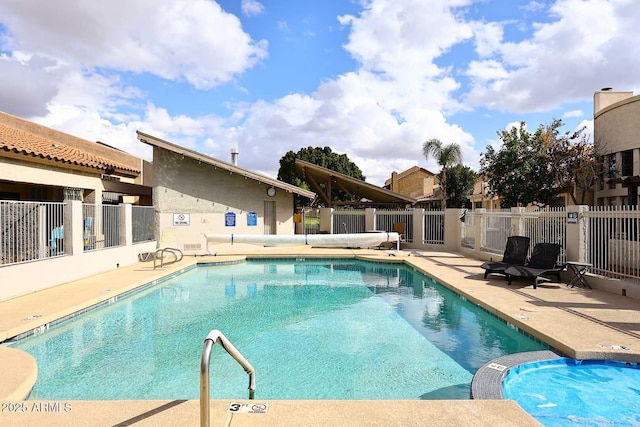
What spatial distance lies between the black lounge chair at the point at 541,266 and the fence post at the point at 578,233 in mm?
435

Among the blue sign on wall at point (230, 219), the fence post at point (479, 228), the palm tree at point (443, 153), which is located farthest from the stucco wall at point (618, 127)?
the blue sign on wall at point (230, 219)

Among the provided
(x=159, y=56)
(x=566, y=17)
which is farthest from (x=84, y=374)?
(x=566, y=17)

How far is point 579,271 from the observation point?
9.78 meters

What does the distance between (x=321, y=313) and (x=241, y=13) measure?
11978mm

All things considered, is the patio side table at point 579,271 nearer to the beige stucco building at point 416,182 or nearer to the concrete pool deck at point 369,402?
the concrete pool deck at point 369,402

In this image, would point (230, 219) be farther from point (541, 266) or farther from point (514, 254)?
point (541, 266)

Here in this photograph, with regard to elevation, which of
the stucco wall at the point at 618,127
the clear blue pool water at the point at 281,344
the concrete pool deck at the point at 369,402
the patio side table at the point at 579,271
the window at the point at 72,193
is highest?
the stucco wall at the point at 618,127

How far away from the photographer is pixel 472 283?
10.6 m

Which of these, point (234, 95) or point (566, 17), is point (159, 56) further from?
point (566, 17)

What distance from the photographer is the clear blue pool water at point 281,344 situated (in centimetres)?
517

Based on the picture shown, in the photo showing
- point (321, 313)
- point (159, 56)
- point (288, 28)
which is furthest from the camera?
point (159, 56)

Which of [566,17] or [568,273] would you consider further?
[566,17]

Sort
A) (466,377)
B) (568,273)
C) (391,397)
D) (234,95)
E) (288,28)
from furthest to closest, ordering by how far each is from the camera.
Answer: (234,95)
(288,28)
(568,273)
(466,377)
(391,397)

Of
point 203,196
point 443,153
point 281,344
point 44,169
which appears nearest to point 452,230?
point 203,196
